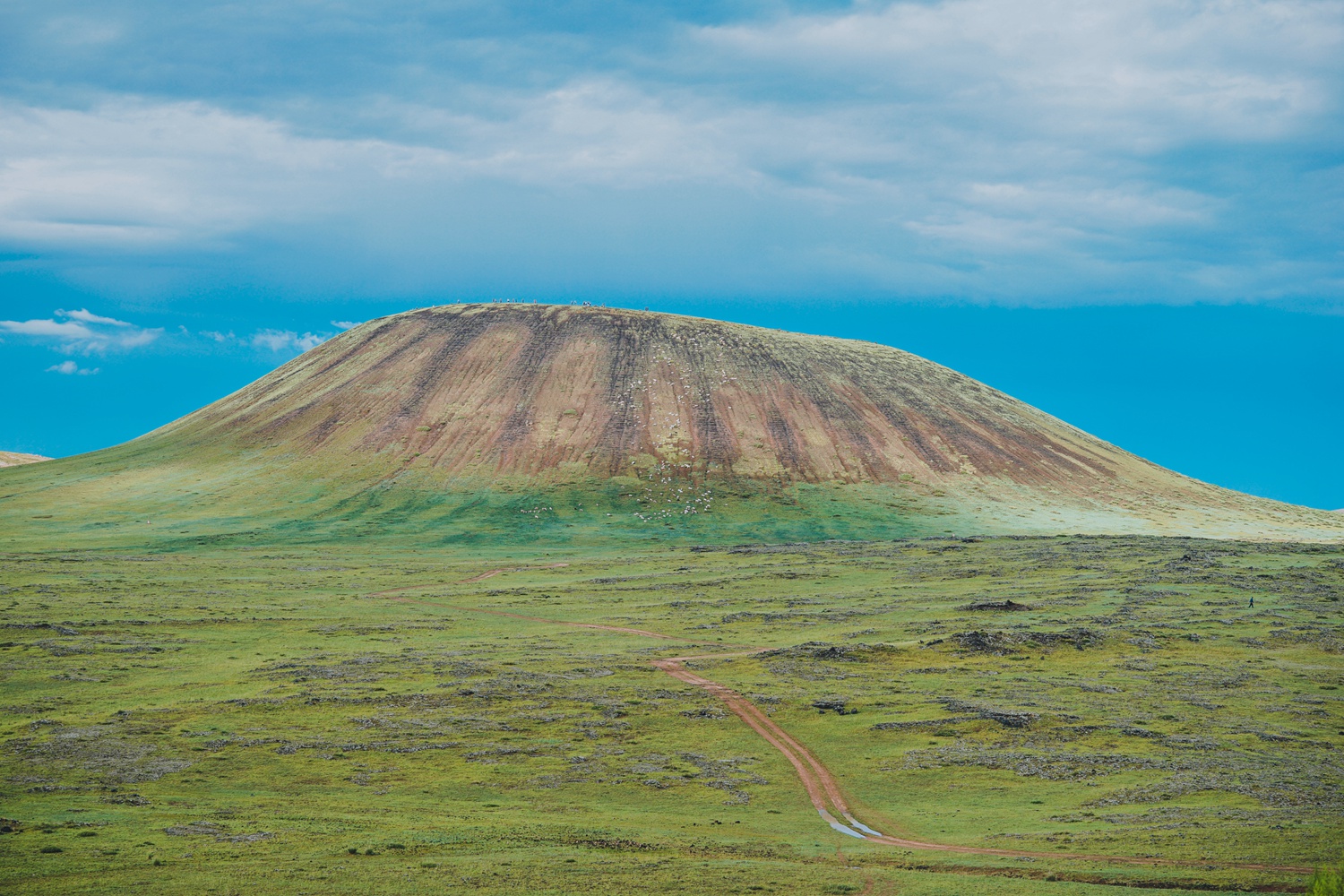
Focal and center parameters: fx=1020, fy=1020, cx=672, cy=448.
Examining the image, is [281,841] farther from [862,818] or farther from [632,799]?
[862,818]

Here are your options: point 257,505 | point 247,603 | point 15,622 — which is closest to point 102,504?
point 257,505

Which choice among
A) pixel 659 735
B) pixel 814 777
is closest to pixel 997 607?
pixel 659 735

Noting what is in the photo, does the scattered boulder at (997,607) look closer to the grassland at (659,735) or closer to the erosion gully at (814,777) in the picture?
the grassland at (659,735)

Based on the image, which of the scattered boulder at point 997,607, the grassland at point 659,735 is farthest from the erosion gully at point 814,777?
the scattered boulder at point 997,607

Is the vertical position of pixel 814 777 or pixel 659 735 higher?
pixel 659 735

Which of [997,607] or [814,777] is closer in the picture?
[814,777]

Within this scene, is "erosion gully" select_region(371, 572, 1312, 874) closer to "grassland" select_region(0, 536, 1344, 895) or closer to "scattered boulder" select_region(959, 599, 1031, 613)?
"grassland" select_region(0, 536, 1344, 895)

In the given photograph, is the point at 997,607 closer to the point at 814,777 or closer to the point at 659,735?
the point at 659,735
